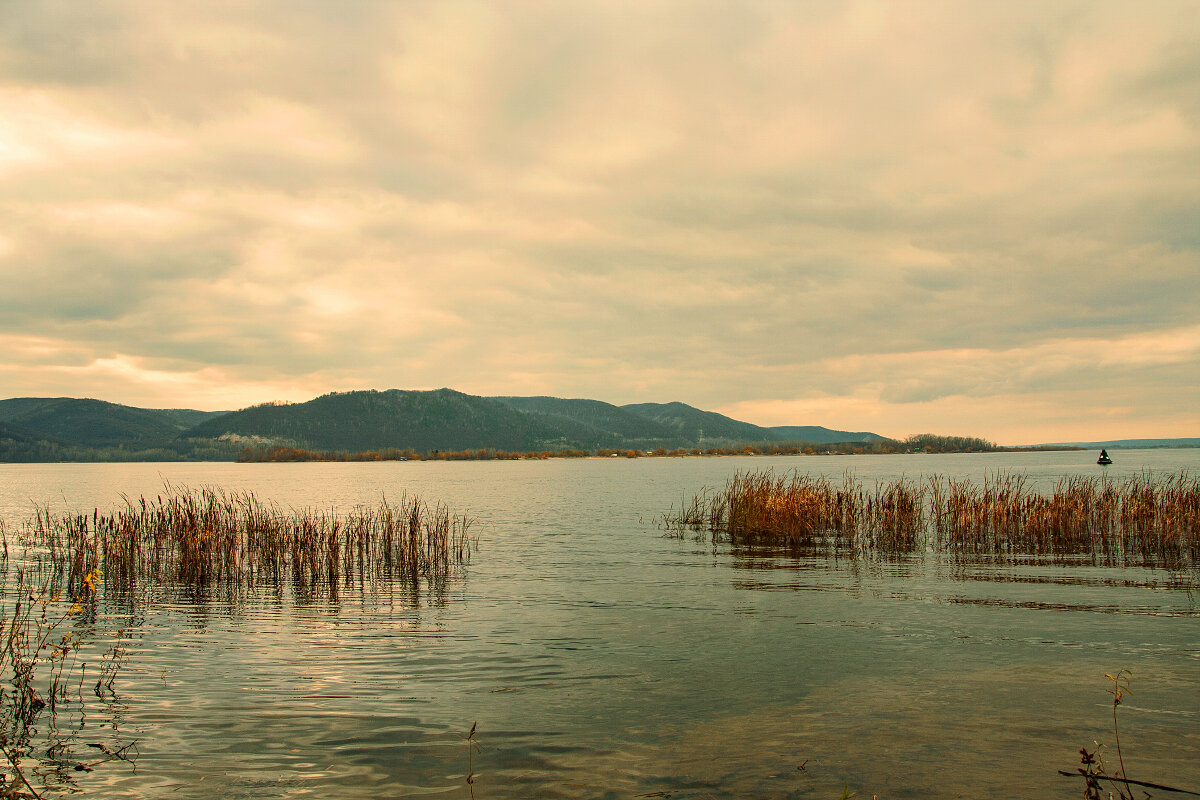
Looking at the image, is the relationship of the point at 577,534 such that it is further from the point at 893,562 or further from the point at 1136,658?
the point at 1136,658

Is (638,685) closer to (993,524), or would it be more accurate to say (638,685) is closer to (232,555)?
(232,555)

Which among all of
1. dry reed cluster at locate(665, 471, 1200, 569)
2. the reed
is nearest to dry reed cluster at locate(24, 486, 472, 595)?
the reed

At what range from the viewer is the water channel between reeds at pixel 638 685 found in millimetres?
7098

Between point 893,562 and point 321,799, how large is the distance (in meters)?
19.0

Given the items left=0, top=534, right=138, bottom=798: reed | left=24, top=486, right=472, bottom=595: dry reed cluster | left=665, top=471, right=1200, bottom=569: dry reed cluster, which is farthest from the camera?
left=665, top=471, right=1200, bottom=569: dry reed cluster

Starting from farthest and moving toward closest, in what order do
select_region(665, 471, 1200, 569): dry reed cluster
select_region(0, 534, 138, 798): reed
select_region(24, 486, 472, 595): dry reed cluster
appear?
select_region(665, 471, 1200, 569): dry reed cluster < select_region(24, 486, 472, 595): dry reed cluster < select_region(0, 534, 138, 798): reed

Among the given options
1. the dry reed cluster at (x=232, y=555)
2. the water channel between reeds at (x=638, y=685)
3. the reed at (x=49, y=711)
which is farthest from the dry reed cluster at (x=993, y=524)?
the reed at (x=49, y=711)

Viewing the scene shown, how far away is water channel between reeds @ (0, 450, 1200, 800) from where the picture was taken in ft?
23.3

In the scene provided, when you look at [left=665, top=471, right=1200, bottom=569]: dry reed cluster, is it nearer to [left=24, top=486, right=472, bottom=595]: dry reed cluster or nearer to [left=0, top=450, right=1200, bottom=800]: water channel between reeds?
[left=0, top=450, right=1200, bottom=800]: water channel between reeds

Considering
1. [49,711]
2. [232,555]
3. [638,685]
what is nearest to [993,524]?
[638,685]

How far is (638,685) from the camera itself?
10.0 m

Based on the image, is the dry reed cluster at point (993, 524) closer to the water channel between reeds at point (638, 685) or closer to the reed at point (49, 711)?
the water channel between reeds at point (638, 685)

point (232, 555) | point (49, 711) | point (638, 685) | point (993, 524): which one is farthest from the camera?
point (993, 524)

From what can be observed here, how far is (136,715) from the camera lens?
877cm
